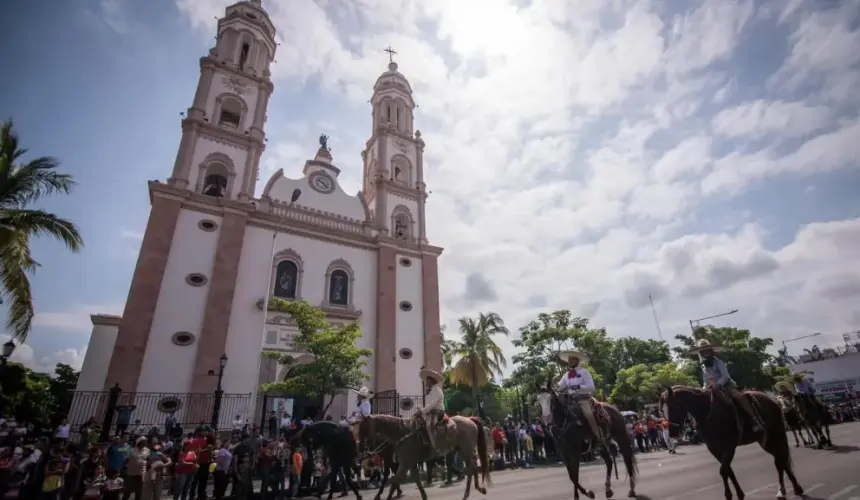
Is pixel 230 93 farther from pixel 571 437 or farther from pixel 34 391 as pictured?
pixel 34 391

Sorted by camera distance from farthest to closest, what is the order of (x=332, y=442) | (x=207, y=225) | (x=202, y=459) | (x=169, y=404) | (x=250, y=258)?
(x=250, y=258) → (x=207, y=225) → (x=169, y=404) → (x=202, y=459) → (x=332, y=442)

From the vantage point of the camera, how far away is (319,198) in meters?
26.3

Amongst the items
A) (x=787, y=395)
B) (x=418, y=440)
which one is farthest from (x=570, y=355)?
(x=787, y=395)

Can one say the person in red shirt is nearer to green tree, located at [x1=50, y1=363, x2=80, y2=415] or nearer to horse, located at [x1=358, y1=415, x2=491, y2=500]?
horse, located at [x1=358, y1=415, x2=491, y2=500]

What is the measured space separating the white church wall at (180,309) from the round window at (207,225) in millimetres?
158

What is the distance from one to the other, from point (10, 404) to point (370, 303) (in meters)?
24.1

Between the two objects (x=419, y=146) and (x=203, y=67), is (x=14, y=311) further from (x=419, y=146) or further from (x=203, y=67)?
(x=419, y=146)

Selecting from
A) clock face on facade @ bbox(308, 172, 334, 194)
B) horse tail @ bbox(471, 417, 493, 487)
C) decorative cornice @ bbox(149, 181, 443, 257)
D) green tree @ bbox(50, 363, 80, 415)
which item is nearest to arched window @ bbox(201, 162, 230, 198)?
decorative cornice @ bbox(149, 181, 443, 257)

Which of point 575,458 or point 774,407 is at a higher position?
point 774,407

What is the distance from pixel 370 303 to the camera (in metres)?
24.8

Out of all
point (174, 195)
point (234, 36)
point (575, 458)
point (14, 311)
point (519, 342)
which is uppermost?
point (234, 36)

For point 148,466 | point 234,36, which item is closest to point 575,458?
point 148,466

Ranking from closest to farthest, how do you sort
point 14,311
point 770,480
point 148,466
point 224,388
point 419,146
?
point 770,480 < point 148,466 < point 14,311 < point 224,388 < point 419,146

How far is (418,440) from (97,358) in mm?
18219
